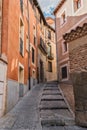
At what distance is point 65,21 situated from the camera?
16531mm

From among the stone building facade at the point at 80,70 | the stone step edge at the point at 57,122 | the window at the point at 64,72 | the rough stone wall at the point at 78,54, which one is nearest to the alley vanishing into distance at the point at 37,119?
the stone step edge at the point at 57,122

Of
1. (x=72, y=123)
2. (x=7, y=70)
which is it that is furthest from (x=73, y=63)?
(x=7, y=70)

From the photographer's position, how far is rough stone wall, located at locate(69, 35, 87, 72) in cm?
570

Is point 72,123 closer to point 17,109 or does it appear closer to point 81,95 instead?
point 81,95

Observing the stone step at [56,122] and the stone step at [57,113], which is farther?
the stone step at [57,113]

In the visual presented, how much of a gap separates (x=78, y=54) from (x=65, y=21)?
443 inches

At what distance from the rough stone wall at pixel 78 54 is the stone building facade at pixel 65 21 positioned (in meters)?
7.72

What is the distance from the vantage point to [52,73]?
27.0 m

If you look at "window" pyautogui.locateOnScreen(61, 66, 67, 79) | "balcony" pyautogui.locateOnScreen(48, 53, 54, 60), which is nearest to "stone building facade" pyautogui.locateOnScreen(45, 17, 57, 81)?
"balcony" pyautogui.locateOnScreen(48, 53, 54, 60)

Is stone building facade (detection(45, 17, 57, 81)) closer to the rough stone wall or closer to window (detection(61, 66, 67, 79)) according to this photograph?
window (detection(61, 66, 67, 79))

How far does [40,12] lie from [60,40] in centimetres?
489

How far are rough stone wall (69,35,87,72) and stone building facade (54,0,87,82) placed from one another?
25.3 ft

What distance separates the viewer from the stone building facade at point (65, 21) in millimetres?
13840

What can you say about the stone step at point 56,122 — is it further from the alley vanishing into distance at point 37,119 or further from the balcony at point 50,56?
the balcony at point 50,56
